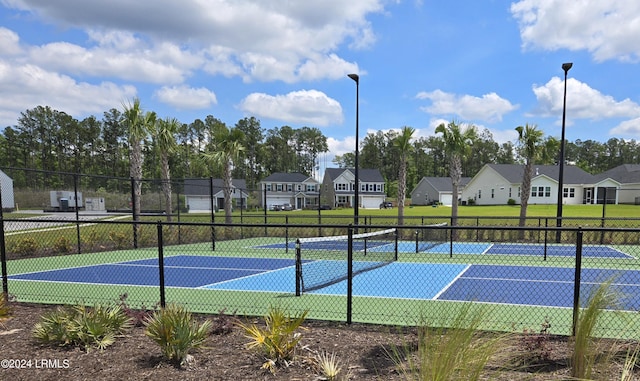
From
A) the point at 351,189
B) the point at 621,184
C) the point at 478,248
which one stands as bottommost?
the point at 478,248

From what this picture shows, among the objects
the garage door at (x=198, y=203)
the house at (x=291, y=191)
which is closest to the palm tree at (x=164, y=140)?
the garage door at (x=198, y=203)

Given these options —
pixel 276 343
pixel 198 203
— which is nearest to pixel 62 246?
pixel 276 343

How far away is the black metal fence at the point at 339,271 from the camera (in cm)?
612

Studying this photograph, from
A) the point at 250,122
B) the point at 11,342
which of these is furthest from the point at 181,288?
the point at 250,122

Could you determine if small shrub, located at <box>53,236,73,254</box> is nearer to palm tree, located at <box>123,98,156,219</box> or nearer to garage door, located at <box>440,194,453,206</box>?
palm tree, located at <box>123,98,156,219</box>

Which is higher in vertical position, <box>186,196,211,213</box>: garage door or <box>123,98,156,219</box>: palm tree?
<box>123,98,156,219</box>: palm tree

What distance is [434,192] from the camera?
6631 cm

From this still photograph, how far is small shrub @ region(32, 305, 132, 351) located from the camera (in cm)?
462

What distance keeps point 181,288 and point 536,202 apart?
177 feet

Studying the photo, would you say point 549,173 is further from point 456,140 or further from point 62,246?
point 62,246

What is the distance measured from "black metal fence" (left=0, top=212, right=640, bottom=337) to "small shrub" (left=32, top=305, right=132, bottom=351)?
115 centimetres

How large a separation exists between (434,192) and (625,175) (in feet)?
84.8

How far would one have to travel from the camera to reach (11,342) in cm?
482

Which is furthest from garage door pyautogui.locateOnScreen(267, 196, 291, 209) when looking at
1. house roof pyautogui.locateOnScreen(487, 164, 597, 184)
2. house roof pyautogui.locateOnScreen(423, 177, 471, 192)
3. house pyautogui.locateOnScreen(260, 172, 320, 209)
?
house roof pyautogui.locateOnScreen(487, 164, 597, 184)
